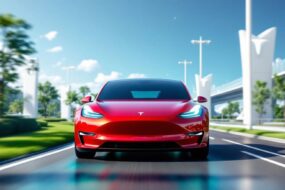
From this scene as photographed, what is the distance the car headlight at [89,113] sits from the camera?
273 inches

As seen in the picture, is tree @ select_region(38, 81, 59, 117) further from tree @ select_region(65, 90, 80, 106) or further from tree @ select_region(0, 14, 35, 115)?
tree @ select_region(0, 14, 35, 115)

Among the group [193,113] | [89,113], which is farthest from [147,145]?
[89,113]

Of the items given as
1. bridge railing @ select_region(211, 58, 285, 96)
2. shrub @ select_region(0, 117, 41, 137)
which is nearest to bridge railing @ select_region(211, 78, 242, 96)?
bridge railing @ select_region(211, 58, 285, 96)

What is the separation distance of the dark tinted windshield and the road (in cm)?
122

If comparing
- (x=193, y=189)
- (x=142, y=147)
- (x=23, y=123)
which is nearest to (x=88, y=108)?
(x=142, y=147)

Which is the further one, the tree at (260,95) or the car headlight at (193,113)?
the tree at (260,95)

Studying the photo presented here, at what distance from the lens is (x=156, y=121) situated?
669cm

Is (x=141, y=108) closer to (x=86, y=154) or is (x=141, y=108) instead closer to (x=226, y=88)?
(x=86, y=154)

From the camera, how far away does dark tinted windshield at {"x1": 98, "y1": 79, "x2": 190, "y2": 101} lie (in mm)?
8047

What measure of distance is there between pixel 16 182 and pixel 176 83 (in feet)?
14.4

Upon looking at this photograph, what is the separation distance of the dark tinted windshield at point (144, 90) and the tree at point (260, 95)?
1425 inches

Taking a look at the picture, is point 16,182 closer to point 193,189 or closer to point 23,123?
point 193,189

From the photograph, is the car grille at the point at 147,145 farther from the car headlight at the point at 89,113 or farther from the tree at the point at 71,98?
the tree at the point at 71,98

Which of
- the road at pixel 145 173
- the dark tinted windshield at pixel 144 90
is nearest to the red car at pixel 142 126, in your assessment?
the road at pixel 145 173
